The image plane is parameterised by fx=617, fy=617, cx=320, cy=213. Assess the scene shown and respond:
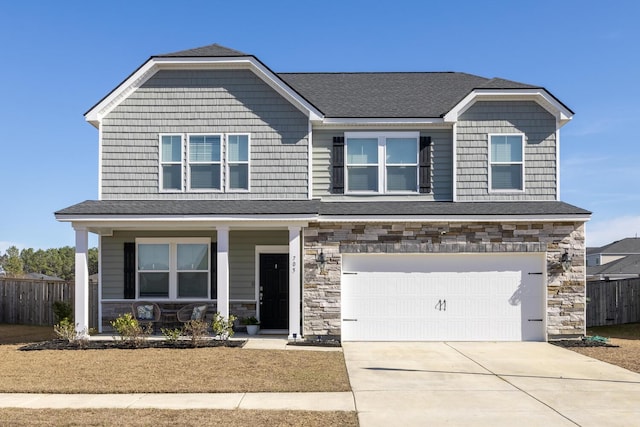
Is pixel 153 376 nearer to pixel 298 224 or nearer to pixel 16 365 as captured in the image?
pixel 16 365

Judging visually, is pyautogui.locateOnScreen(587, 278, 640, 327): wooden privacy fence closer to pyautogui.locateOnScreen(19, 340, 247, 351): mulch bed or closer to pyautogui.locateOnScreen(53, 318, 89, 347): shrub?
pyautogui.locateOnScreen(19, 340, 247, 351): mulch bed

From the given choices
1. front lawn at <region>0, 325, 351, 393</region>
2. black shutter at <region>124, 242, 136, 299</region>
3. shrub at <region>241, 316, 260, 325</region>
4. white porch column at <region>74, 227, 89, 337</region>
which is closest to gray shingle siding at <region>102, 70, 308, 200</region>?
black shutter at <region>124, 242, 136, 299</region>

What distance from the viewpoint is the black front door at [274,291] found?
54.4ft

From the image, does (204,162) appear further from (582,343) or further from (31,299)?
(582,343)

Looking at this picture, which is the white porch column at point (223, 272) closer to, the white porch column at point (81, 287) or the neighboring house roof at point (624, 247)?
→ the white porch column at point (81, 287)

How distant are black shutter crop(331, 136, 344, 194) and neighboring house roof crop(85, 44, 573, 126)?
26.6 inches

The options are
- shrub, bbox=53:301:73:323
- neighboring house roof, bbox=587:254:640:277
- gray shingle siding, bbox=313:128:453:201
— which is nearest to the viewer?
gray shingle siding, bbox=313:128:453:201

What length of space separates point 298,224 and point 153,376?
211 inches

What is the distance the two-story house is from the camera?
14781mm

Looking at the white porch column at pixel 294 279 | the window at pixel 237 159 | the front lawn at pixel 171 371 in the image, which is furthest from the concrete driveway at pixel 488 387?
the window at pixel 237 159

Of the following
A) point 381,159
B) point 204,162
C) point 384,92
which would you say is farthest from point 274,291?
point 384,92

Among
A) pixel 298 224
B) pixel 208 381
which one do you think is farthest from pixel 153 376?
pixel 298 224

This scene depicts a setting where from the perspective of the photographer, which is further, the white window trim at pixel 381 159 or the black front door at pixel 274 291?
Answer: the black front door at pixel 274 291

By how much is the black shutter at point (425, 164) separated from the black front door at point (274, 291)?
411cm
